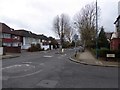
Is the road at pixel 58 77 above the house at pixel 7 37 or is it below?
below

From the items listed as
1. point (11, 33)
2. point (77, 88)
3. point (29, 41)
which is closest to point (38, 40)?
point (29, 41)

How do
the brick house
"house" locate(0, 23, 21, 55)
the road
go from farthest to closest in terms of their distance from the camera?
the brick house, "house" locate(0, 23, 21, 55), the road

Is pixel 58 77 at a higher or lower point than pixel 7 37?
lower

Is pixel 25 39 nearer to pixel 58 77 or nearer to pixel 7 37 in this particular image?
pixel 7 37

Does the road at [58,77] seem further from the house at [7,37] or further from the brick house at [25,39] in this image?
the brick house at [25,39]

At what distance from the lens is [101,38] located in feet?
159

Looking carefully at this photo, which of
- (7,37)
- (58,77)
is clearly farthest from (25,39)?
(58,77)

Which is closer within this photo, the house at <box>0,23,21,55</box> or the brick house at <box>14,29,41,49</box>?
the house at <box>0,23,21,55</box>

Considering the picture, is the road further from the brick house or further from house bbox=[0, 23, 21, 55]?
the brick house

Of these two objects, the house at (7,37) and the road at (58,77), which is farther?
the house at (7,37)

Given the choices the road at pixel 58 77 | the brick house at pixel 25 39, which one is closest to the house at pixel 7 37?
the brick house at pixel 25 39

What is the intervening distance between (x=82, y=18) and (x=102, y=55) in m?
34.1

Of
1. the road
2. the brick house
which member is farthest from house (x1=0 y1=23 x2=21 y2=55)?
the road

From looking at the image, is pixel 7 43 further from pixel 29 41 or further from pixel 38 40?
pixel 38 40
